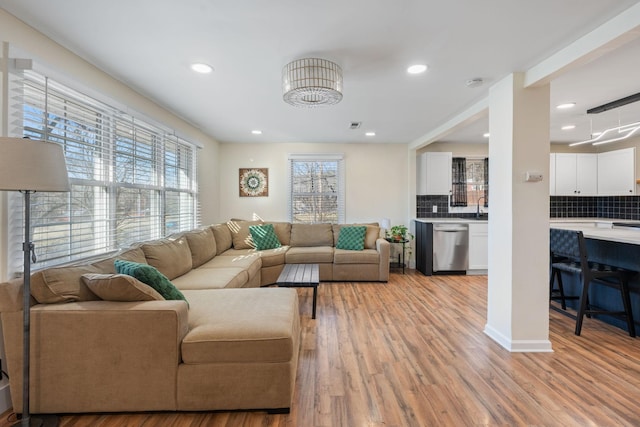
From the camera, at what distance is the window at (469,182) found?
5.75 meters

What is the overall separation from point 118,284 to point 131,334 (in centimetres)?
29

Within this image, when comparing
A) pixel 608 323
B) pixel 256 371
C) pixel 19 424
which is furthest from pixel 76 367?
pixel 608 323

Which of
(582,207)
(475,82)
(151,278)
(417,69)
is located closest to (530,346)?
(475,82)

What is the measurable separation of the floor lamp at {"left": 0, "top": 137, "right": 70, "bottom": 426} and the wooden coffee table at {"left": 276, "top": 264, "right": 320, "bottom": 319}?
6.31ft

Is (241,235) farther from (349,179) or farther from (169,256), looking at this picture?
(349,179)

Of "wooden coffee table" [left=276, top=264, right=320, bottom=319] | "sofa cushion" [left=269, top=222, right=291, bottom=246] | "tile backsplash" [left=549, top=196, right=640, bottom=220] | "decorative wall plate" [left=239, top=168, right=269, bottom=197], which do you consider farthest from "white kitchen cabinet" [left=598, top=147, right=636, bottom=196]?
"decorative wall plate" [left=239, top=168, right=269, bottom=197]

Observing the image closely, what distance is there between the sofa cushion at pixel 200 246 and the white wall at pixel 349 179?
1.57 metres

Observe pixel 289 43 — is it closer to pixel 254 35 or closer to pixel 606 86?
pixel 254 35

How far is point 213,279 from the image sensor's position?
9.77ft

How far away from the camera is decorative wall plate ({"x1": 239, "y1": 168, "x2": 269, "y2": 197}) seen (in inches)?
223

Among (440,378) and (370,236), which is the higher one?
(370,236)

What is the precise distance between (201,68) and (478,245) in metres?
4.86

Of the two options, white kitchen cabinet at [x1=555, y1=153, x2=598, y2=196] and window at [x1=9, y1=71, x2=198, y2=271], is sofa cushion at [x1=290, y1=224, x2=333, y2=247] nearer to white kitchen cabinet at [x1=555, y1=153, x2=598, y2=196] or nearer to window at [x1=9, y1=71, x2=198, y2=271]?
window at [x1=9, y1=71, x2=198, y2=271]

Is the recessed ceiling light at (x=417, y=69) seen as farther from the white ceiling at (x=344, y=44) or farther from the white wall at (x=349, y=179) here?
the white wall at (x=349, y=179)
